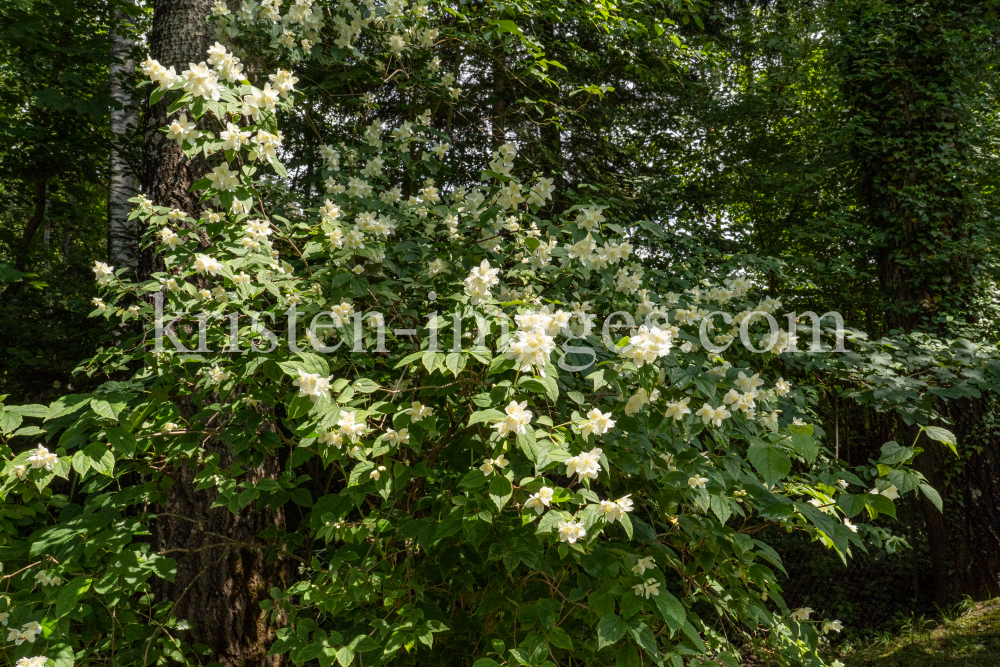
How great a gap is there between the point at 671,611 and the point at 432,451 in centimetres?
93

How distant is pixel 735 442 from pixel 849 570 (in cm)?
356

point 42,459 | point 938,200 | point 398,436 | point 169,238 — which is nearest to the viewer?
point 42,459

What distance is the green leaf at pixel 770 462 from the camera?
1480 mm

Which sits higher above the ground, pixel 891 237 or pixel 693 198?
pixel 693 198

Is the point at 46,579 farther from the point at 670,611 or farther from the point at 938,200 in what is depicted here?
the point at 938,200

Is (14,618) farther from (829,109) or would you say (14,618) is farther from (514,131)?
(829,109)

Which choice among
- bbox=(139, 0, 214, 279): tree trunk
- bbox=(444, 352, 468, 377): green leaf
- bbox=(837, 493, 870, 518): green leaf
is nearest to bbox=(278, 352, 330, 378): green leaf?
bbox=(444, 352, 468, 377): green leaf

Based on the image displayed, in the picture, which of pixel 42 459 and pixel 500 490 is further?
pixel 42 459

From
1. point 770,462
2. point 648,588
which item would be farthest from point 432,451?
point 770,462

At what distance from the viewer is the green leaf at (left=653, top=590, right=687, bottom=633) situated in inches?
58.3

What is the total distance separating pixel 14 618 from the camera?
172 centimetres

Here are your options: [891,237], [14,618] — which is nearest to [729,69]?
[891,237]

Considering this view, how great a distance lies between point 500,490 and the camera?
A: 4.89 ft

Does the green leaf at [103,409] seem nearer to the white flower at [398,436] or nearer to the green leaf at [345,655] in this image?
the white flower at [398,436]
